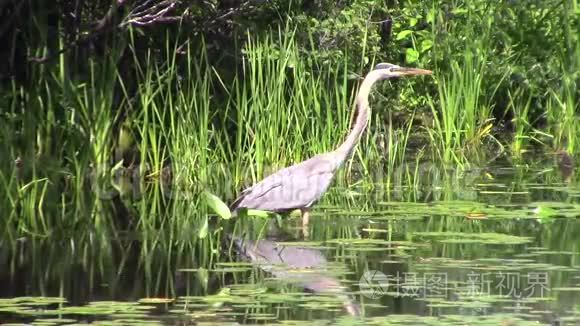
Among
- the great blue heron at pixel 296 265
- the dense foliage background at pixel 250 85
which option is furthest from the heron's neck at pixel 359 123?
the great blue heron at pixel 296 265

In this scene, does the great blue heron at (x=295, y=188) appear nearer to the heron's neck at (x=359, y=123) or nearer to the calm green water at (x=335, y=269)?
the heron's neck at (x=359, y=123)

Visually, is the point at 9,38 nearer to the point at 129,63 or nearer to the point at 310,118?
the point at 129,63

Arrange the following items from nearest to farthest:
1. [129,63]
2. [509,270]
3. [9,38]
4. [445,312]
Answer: [445,312]
[509,270]
[9,38]
[129,63]

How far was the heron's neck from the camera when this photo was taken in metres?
8.26

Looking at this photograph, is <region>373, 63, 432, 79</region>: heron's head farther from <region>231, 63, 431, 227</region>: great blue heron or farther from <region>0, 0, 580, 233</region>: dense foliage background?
<region>231, 63, 431, 227</region>: great blue heron

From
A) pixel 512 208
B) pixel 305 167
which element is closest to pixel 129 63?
pixel 305 167

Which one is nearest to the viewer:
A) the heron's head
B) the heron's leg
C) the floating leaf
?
the floating leaf

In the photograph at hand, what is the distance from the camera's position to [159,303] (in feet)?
18.2

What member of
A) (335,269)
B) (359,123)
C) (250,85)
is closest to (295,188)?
(359,123)

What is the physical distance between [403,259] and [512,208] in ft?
5.96

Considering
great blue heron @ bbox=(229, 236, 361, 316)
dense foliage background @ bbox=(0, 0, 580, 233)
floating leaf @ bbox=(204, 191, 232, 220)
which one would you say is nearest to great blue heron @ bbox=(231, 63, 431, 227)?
great blue heron @ bbox=(229, 236, 361, 316)

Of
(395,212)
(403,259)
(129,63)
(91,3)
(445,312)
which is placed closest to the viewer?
(445,312)

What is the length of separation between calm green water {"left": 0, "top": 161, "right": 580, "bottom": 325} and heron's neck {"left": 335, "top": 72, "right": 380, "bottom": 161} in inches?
14.7

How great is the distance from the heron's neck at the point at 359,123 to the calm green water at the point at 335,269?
0.37 meters
